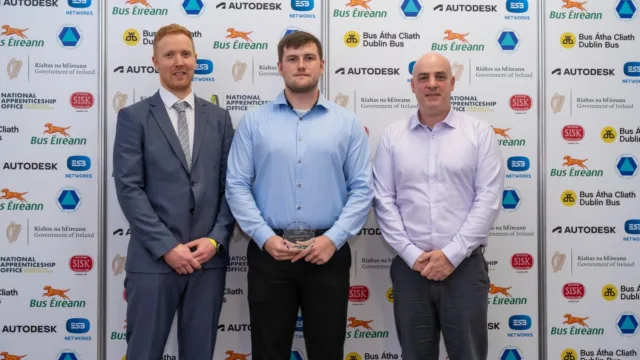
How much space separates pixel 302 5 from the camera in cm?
314

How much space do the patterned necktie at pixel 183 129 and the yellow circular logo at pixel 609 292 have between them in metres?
2.68

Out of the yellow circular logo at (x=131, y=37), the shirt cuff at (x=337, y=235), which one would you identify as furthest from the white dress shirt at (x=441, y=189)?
the yellow circular logo at (x=131, y=37)

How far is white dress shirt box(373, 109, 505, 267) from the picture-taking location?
8.16ft

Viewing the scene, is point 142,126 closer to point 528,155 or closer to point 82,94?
point 82,94

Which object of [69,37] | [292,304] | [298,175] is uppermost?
[69,37]

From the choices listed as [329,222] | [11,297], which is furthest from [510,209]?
[11,297]

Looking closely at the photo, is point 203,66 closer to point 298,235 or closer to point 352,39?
point 352,39

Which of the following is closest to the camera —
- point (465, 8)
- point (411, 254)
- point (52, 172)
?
point (411, 254)

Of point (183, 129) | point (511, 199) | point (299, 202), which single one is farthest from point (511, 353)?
point (183, 129)

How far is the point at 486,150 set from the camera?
257 cm

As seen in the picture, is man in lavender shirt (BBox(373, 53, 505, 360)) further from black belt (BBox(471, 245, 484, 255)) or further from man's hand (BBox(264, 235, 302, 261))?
man's hand (BBox(264, 235, 302, 261))

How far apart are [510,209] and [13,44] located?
3224mm

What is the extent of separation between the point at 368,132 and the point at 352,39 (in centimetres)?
58

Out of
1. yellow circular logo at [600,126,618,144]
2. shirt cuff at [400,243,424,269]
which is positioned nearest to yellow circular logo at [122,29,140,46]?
shirt cuff at [400,243,424,269]
